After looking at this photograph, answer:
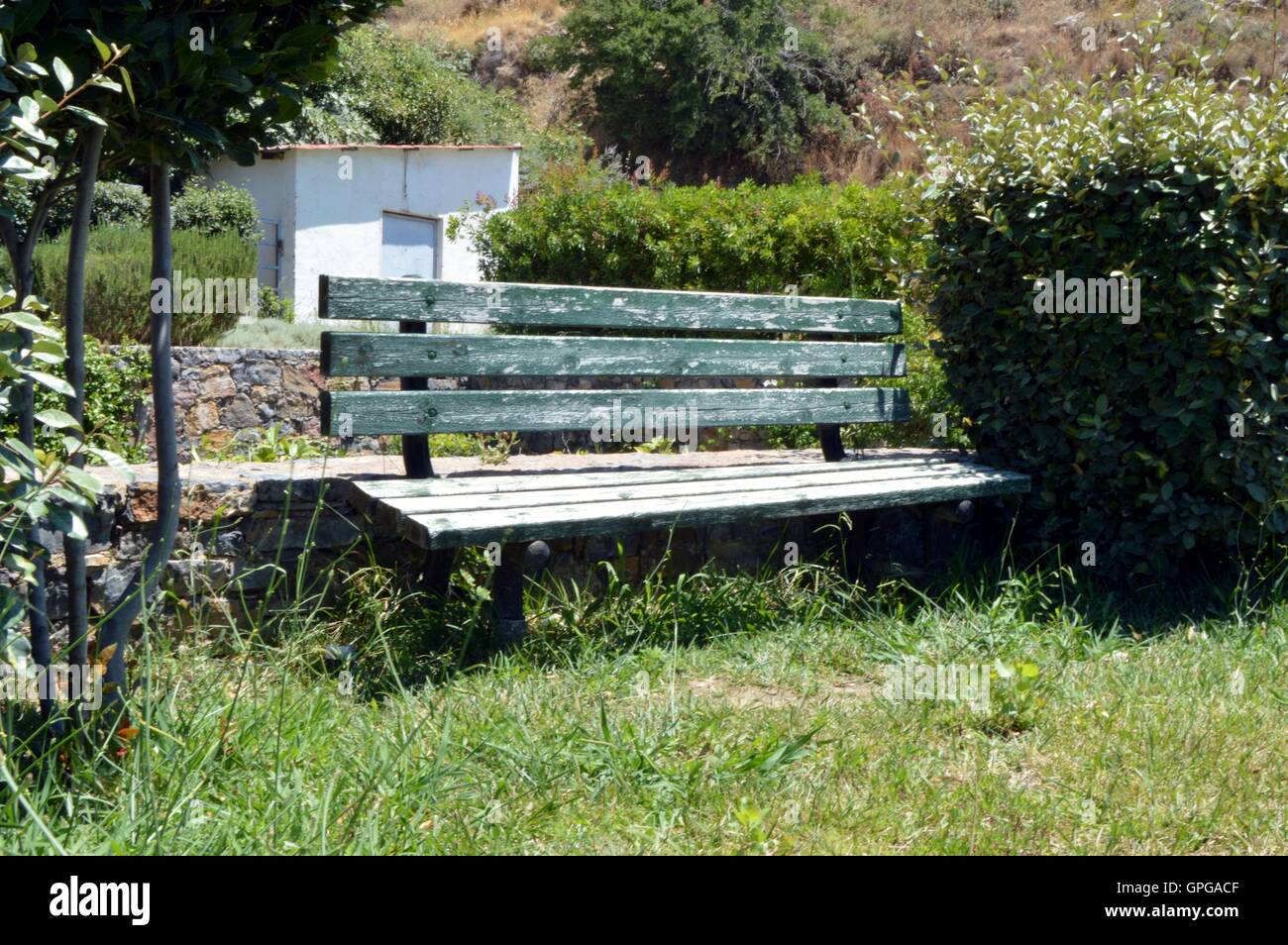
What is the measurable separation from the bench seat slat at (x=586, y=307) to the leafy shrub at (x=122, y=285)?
484 centimetres

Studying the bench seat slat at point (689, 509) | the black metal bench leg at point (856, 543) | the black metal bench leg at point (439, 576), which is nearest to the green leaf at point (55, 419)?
the bench seat slat at point (689, 509)

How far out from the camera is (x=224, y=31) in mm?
2314

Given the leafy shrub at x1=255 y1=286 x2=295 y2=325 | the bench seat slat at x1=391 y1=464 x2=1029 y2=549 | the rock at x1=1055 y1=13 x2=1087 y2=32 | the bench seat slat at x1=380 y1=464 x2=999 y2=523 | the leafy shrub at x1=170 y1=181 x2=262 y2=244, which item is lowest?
the bench seat slat at x1=391 y1=464 x2=1029 y2=549

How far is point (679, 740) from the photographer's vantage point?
266 centimetres

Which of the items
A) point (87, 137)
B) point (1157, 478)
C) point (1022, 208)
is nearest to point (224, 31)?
point (87, 137)

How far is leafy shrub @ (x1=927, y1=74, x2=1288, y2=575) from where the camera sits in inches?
152

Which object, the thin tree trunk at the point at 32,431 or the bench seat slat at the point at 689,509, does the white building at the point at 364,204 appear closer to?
the bench seat slat at the point at 689,509

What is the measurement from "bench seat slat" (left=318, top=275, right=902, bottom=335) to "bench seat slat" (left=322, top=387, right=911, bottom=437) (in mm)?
268

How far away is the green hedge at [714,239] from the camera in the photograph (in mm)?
8789

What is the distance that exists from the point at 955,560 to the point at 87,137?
3.21 meters

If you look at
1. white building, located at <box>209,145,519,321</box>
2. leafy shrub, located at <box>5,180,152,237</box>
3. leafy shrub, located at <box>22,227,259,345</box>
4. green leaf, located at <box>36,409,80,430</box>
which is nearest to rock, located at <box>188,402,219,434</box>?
leafy shrub, located at <box>22,227,259,345</box>

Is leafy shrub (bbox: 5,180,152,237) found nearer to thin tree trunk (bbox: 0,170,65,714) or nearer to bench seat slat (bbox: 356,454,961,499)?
bench seat slat (bbox: 356,454,961,499)

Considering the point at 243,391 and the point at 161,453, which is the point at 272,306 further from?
the point at 161,453

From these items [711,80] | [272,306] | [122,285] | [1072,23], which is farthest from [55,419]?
[1072,23]
